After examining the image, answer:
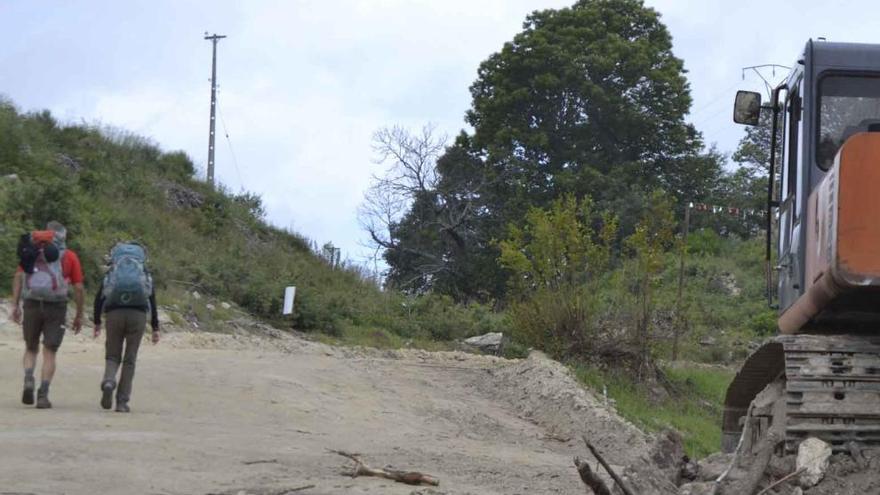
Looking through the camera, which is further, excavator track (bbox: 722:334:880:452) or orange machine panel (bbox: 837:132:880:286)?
excavator track (bbox: 722:334:880:452)

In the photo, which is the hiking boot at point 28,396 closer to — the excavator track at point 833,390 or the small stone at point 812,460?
the excavator track at point 833,390

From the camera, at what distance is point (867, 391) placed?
8.21 m

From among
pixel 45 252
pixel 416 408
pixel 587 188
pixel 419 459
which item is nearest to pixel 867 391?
pixel 419 459

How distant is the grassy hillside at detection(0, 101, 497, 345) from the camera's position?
78.1 feet

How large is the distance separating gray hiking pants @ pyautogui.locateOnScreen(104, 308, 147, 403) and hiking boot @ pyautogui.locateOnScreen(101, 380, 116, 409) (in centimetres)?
5

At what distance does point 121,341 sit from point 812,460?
7559 millimetres

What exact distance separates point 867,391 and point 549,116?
121 ft

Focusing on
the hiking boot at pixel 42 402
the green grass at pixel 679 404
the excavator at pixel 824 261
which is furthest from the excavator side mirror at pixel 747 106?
the green grass at pixel 679 404

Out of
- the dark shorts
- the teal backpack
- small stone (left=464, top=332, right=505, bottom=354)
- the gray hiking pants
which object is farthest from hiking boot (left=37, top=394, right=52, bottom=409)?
small stone (left=464, top=332, right=505, bottom=354)

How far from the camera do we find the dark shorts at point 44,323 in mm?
13289

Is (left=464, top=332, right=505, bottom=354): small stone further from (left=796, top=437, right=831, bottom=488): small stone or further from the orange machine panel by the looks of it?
the orange machine panel

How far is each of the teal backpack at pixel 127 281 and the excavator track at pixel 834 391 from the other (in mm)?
7029

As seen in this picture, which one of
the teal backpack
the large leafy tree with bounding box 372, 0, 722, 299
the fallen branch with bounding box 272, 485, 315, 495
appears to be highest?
the large leafy tree with bounding box 372, 0, 722, 299

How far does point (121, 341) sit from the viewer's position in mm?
13539
